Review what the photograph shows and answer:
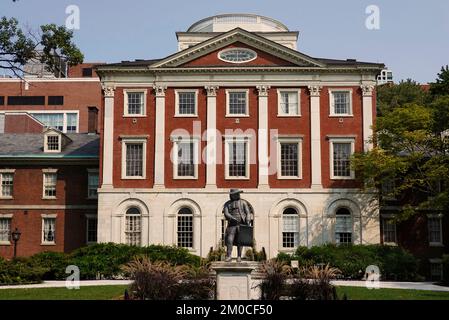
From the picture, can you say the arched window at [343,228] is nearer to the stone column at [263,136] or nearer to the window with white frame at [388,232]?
the window with white frame at [388,232]

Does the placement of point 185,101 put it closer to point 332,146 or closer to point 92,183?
point 92,183

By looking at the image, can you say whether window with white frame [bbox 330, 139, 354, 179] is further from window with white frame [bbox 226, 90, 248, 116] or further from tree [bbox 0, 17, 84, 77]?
tree [bbox 0, 17, 84, 77]

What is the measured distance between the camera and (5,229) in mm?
46281

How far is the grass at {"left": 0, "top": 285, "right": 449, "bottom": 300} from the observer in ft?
81.5

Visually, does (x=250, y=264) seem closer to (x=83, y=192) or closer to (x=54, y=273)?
(x=54, y=273)

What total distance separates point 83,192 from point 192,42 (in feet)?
50.9

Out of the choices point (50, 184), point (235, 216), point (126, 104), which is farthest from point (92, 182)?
point (235, 216)

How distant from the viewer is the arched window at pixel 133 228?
4306 centimetres

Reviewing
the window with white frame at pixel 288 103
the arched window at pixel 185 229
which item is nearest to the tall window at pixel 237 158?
the window with white frame at pixel 288 103

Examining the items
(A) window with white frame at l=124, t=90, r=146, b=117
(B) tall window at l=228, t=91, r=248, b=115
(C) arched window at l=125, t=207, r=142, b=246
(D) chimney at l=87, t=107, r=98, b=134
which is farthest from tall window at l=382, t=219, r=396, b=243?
(D) chimney at l=87, t=107, r=98, b=134

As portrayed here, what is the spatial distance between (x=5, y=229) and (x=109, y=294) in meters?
23.0

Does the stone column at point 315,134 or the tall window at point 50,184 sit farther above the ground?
the stone column at point 315,134

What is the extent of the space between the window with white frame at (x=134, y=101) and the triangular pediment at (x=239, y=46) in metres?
2.11

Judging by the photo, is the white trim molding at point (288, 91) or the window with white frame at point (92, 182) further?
the window with white frame at point (92, 182)
